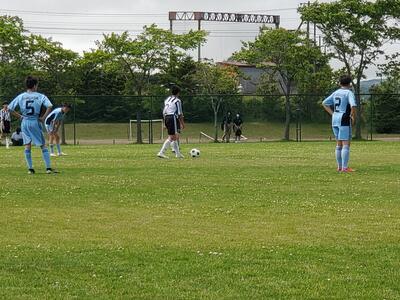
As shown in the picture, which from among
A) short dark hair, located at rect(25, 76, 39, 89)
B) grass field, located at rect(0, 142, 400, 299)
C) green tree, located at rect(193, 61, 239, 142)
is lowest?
grass field, located at rect(0, 142, 400, 299)

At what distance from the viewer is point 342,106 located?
14625 millimetres

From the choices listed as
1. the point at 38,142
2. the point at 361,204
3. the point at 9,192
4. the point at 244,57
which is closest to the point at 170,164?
the point at 38,142

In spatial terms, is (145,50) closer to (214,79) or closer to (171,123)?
(214,79)

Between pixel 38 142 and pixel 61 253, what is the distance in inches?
326

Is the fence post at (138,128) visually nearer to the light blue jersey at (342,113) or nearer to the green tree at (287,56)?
the green tree at (287,56)

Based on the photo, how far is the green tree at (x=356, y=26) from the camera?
42.0 metres

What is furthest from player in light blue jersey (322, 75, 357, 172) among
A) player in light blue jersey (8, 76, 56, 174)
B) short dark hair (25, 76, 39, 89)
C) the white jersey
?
short dark hair (25, 76, 39, 89)

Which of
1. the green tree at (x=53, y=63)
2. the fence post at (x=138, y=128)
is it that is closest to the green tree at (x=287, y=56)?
the fence post at (x=138, y=128)

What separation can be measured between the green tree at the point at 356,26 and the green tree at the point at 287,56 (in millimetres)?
1548

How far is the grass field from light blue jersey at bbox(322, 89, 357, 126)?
2.16 meters

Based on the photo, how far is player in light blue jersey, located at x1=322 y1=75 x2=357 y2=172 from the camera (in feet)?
47.4

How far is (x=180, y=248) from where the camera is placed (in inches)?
254

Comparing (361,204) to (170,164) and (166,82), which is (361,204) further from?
(166,82)

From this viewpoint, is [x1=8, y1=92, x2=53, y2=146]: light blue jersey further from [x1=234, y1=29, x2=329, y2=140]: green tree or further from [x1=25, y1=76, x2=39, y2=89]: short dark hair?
[x1=234, y1=29, x2=329, y2=140]: green tree
